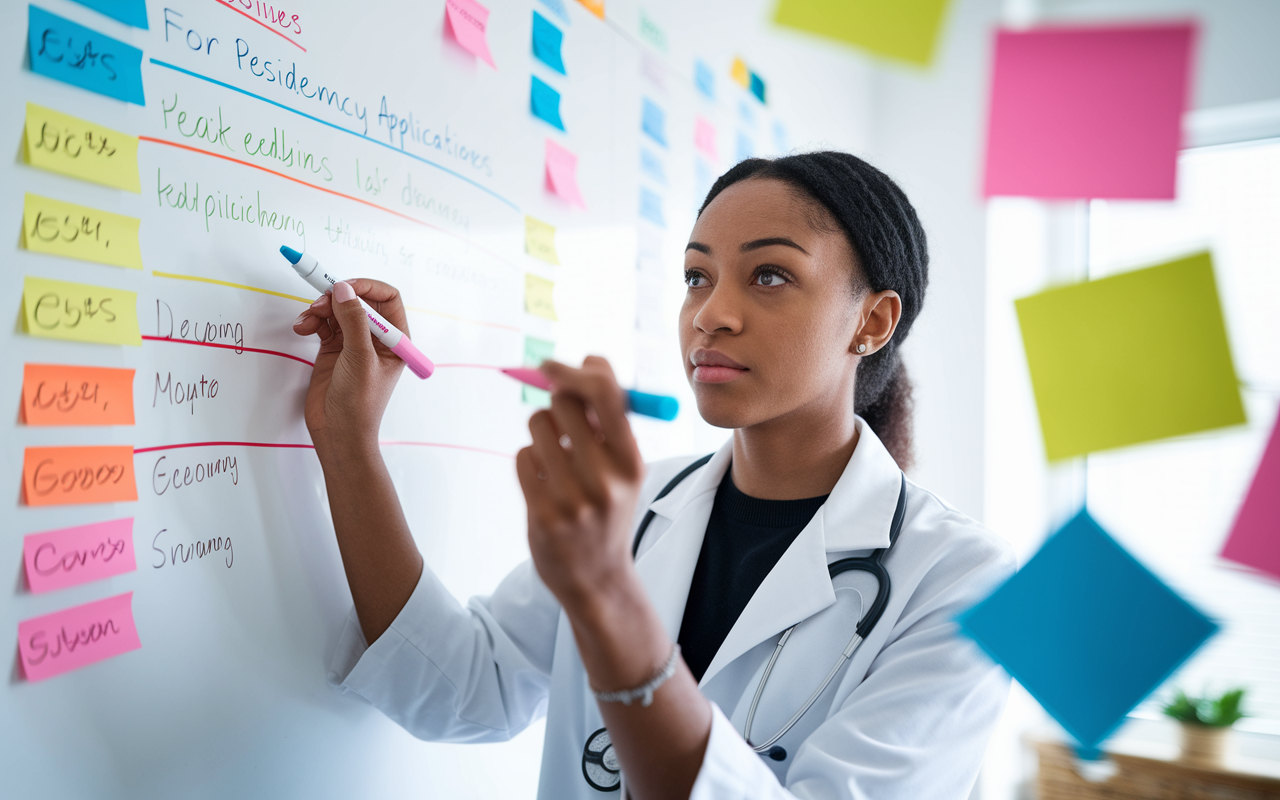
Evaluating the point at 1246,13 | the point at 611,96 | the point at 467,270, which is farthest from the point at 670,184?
the point at 1246,13

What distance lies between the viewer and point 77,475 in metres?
0.67

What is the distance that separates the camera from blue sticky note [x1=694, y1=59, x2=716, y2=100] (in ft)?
5.58

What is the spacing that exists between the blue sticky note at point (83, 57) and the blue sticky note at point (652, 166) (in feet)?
3.09

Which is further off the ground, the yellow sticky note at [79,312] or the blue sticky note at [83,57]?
the blue sticky note at [83,57]

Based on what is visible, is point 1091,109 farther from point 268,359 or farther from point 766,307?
point 268,359

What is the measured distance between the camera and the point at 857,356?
107 cm

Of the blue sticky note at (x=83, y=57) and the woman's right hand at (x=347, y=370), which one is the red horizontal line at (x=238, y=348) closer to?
the woman's right hand at (x=347, y=370)

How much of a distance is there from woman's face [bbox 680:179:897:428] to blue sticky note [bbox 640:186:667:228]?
516 millimetres

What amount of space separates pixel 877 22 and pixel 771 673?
68cm

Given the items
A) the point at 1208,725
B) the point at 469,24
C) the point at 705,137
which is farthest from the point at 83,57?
the point at 1208,725

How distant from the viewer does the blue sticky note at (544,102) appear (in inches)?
47.7

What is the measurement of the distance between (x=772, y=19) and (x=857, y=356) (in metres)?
0.71

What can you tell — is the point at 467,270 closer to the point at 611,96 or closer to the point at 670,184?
the point at 611,96

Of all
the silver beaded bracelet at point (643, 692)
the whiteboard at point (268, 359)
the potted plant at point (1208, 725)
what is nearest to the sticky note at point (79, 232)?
the whiteboard at point (268, 359)
